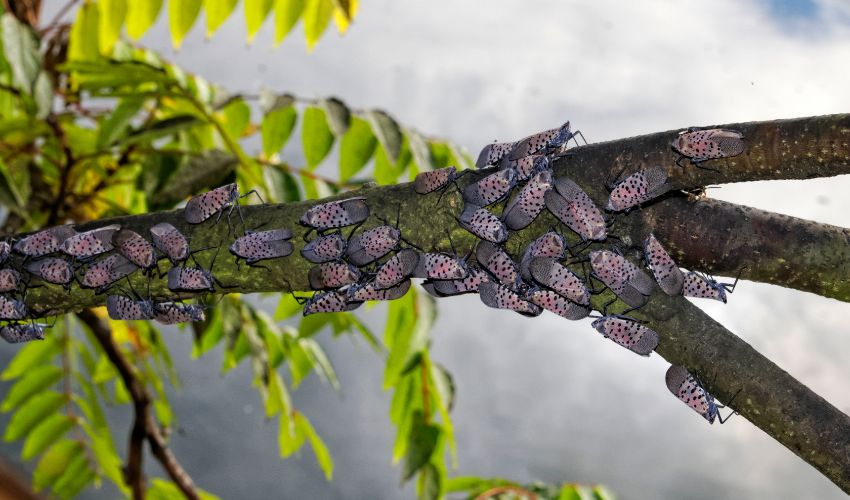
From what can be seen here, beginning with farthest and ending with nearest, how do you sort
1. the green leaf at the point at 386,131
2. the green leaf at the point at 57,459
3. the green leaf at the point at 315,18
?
1. the green leaf at the point at 57,459
2. the green leaf at the point at 315,18
3. the green leaf at the point at 386,131

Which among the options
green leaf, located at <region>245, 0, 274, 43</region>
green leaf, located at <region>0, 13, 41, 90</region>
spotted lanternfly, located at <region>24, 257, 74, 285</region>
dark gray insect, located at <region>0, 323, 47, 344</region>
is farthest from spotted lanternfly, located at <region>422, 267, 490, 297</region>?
green leaf, located at <region>245, 0, 274, 43</region>

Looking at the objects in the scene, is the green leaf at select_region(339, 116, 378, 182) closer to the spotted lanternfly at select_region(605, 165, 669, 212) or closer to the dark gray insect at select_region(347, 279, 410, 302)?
the dark gray insect at select_region(347, 279, 410, 302)

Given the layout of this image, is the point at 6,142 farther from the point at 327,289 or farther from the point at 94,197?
the point at 327,289

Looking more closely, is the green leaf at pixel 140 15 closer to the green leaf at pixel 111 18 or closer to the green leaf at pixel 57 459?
the green leaf at pixel 111 18

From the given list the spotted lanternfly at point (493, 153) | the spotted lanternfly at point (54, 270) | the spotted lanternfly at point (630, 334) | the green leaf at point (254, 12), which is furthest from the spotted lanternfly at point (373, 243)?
the green leaf at point (254, 12)

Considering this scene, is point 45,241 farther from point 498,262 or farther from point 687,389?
point 687,389

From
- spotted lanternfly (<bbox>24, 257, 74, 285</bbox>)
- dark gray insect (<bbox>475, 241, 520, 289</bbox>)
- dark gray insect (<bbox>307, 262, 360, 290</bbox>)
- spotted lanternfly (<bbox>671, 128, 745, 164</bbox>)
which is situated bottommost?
spotted lanternfly (<bbox>24, 257, 74, 285</bbox>)
